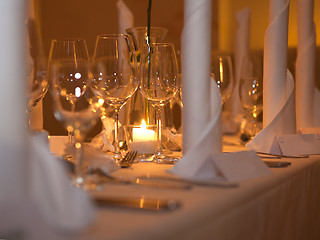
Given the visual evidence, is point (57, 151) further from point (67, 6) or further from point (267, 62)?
point (67, 6)

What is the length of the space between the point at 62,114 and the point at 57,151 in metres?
0.45

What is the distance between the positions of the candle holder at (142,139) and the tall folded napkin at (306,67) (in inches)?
28.9

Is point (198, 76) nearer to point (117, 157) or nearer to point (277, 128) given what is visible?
point (117, 157)

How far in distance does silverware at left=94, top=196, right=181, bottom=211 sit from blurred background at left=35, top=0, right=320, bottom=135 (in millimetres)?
2581

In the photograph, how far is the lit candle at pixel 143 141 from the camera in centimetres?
133

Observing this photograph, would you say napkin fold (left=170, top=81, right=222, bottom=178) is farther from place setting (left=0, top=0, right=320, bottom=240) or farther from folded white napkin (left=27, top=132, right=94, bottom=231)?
folded white napkin (left=27, top=132, right=94, bottom=231)

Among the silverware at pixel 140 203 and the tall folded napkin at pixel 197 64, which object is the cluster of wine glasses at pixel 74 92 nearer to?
the silverware at pixel 140 203

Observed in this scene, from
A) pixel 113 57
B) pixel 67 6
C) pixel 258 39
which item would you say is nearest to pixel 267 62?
pixel 113 57

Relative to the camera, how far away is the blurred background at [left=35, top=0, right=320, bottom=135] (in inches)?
125

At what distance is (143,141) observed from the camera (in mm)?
1330

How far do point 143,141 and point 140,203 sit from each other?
24.5 inches

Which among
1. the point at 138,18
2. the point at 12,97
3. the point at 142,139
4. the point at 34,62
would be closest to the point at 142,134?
the point at 142,139

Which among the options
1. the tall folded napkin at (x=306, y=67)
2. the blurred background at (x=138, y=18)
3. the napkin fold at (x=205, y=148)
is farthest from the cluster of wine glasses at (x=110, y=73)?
the blurred background at (x=138, y=18)

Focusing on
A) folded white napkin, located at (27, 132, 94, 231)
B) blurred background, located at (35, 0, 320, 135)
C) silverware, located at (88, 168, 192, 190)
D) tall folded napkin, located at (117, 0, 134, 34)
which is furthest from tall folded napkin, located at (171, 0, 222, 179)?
blurred background, located at (35, 0, 320, 135)
